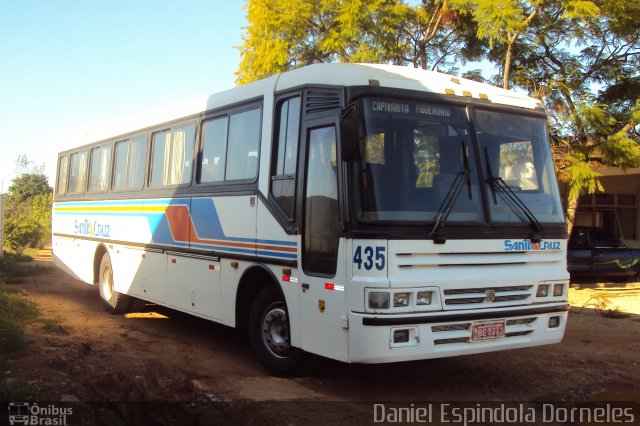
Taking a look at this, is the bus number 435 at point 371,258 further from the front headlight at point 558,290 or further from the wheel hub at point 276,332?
the front headlight at point 558,290

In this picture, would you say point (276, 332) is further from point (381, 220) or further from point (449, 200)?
point (449, 200)

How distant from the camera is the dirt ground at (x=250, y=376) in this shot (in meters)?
5.65

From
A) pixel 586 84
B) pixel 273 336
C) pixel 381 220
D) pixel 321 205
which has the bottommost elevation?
pixel 273 336

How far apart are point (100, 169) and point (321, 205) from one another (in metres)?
7.06

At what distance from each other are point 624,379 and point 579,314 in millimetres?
5005

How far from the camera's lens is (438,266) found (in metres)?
5.76

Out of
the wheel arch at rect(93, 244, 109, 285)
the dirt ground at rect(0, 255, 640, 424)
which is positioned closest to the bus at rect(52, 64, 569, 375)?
the dirt ground at rect(0, 255, 640, 424)

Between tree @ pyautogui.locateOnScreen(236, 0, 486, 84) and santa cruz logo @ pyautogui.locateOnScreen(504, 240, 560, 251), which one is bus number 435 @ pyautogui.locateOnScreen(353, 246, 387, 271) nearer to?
santa cruz logo @ pyautogui.locateOnScreen(504, 240, 560, 251)

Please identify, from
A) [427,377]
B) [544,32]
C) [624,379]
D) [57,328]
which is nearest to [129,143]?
[57,328]

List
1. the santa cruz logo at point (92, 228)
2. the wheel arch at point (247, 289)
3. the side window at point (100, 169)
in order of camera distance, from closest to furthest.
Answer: the wheel arch at point (247, 289)
the santa cruz logo at point (92, 228)
the side window at point (100, 169)

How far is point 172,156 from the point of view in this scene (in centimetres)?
925

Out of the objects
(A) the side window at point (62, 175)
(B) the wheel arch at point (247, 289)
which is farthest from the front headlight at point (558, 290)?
(A) the side window at point (62, 175)

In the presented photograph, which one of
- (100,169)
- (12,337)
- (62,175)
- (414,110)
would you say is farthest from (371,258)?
(62,175)

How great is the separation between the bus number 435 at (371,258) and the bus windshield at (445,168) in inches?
10.2
